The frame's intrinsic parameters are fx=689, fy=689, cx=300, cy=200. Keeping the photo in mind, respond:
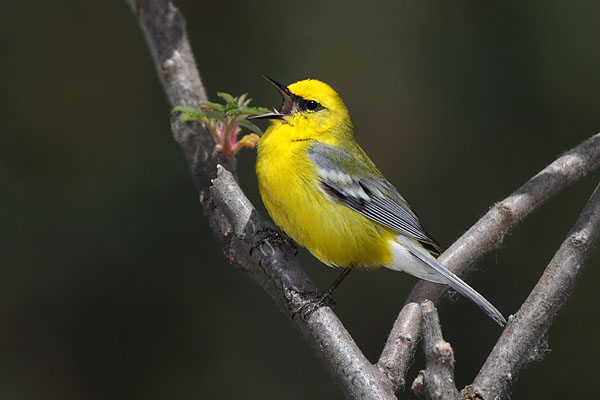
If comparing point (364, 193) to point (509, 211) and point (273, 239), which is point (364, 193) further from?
point (509, 211)

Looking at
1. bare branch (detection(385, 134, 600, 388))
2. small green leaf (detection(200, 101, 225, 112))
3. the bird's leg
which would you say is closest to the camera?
the bird's leg

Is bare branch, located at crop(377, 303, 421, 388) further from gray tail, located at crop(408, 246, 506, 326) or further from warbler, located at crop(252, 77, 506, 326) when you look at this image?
warbler, located at crop(252, 77, 506, 326)

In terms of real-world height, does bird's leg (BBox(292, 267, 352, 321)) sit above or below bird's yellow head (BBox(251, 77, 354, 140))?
below

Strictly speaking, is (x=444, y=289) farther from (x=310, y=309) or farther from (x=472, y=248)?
(x=310, y=309)

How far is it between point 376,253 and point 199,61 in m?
3.16

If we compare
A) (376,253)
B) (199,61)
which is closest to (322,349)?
(376,253)

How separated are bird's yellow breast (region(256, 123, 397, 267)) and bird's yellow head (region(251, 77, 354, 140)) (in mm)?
257

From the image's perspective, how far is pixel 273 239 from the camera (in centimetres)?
353

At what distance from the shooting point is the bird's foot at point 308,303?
289 centimetres

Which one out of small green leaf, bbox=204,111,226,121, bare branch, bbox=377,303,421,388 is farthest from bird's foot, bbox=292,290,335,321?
small green leaf, bbox=204,111,226,121

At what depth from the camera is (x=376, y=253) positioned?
3.94 meters

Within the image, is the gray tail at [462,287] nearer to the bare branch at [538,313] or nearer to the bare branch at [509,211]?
the bare branch at [509,211]

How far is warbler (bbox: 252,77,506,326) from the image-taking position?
3820mm

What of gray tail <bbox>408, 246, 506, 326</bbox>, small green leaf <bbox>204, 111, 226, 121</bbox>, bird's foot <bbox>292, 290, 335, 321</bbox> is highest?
small green leaf <bbox>204, 111, 226, 121</bbox>
